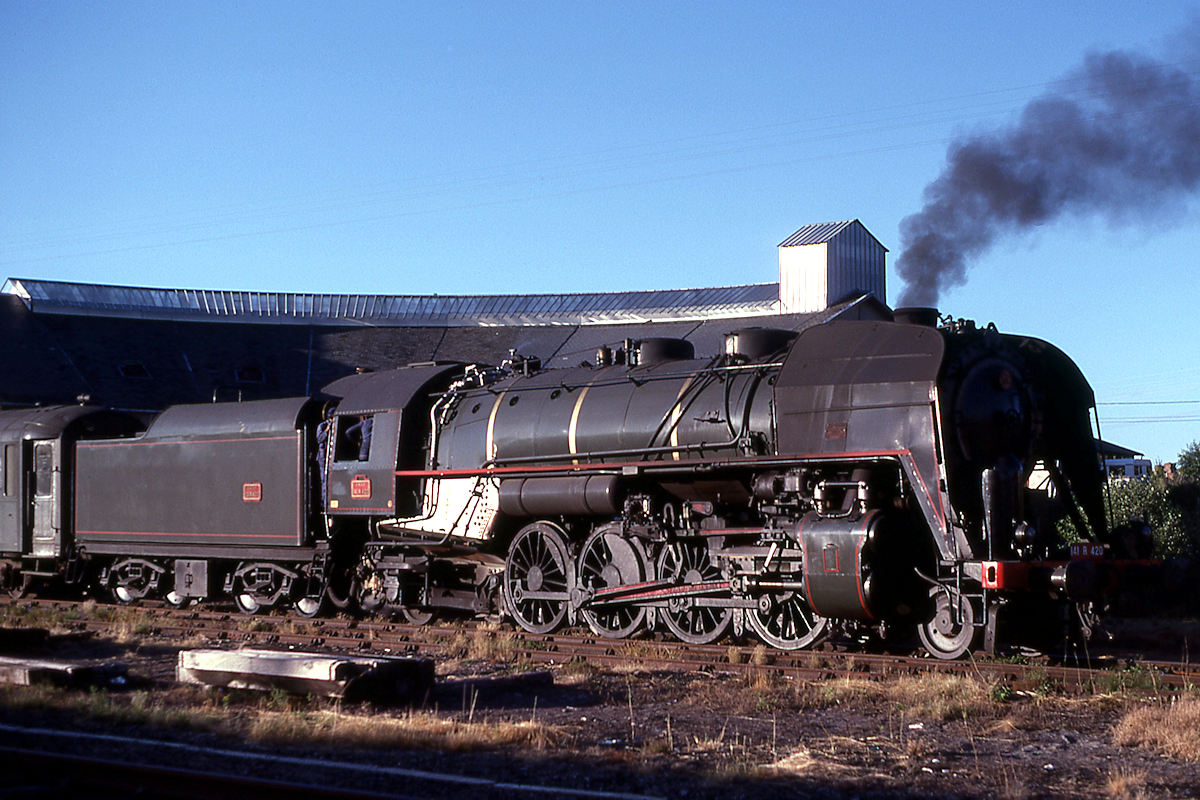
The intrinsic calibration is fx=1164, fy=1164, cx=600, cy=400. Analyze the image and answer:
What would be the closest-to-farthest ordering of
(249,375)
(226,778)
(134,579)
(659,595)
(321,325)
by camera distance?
1. (226,778)
2. (659,595)
3. (134,579)
4. (249,375)
5. (321,325)

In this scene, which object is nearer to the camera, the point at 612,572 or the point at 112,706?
the point at 112,706

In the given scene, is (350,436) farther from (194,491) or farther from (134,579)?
(134,579)

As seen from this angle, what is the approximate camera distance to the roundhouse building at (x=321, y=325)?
35.2 m

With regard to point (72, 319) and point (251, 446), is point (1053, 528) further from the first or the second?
point (72, 319)

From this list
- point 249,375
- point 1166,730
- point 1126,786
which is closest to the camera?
point 1126,786

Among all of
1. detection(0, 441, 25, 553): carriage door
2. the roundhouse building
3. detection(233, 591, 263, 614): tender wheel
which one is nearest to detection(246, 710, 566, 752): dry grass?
detection(233, 591, 263, 614): tender wheel

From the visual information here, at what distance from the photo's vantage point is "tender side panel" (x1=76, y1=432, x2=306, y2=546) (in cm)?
1681

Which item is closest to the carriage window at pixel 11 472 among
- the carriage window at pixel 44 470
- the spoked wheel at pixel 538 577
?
the carriage window at pixel 44 470

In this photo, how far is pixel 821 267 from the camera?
3797 centimetres

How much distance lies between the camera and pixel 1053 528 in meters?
11.9

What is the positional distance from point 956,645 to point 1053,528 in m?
1.70

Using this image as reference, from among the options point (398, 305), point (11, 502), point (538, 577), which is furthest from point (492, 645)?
point (398, 305)

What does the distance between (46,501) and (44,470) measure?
0.55m

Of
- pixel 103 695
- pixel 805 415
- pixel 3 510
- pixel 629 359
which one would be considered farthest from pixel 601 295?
pixel 103 695
